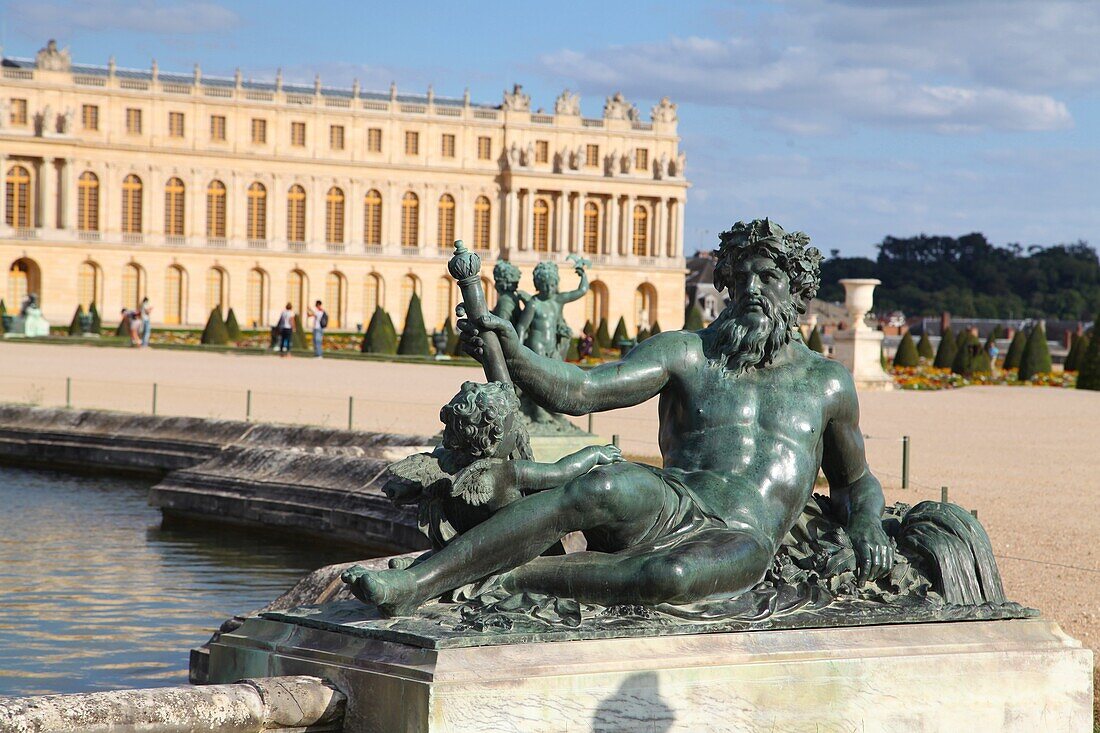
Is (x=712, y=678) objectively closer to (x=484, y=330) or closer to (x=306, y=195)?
(x=484, y=330)

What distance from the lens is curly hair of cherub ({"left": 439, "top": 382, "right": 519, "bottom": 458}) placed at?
124 inches

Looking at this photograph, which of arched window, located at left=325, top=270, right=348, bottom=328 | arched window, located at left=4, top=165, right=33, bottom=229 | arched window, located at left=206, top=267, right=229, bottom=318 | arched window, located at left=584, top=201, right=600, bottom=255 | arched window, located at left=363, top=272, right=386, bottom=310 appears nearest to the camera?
arched window, located at left=4, top=165, right=33, bottom=229

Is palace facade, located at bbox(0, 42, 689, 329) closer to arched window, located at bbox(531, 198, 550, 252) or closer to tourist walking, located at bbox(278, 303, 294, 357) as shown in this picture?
arched window, located at bbox(531, 198, 550, 252)

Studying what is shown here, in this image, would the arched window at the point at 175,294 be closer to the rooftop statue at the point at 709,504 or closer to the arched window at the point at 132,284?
the arched window at the point at 132,284

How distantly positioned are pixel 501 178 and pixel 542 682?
59831 millimetres

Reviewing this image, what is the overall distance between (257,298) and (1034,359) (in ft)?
124

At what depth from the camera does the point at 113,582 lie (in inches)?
265

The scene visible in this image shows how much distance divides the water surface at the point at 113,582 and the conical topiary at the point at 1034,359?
1885cm

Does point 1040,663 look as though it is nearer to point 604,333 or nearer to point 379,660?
point 379,660

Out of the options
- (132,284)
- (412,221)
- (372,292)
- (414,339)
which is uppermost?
(412,221)

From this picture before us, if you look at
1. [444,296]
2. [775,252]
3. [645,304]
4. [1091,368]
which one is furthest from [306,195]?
[775,252]

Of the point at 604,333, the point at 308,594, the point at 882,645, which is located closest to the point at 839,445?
the point at 882,645

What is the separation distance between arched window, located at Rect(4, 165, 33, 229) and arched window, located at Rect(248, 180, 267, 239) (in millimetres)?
7814

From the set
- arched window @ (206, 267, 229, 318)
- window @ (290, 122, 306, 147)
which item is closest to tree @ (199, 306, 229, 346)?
arched window @ (206, 267, 229, 318)
